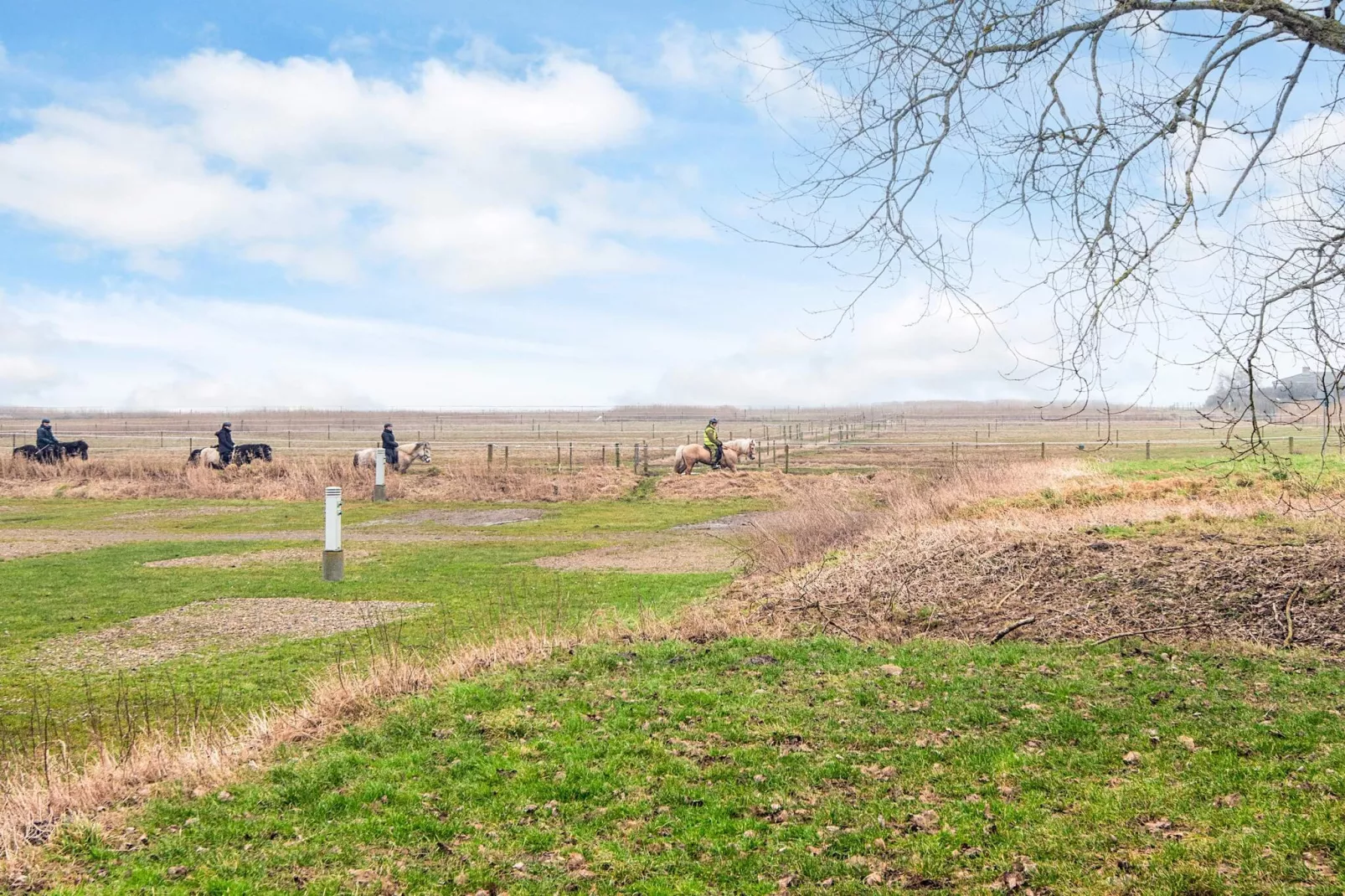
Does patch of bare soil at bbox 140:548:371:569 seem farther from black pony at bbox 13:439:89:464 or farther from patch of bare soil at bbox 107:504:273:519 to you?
black pony at bbox 13:439:89:464

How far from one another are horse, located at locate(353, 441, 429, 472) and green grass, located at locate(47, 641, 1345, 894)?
2510 cm

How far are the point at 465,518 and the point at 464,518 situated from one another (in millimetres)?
22

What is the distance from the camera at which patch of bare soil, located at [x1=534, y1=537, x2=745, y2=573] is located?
55.9 ft

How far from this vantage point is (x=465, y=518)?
87.0ft

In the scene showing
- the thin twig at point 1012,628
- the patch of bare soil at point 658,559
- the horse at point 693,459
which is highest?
the horse at point 693,459

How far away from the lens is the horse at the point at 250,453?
122 ft

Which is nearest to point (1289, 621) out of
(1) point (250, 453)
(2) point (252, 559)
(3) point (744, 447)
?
(2) point (252, 559)

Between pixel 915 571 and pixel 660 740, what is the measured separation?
5.94 meters

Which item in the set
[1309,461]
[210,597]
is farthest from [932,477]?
[210,597]

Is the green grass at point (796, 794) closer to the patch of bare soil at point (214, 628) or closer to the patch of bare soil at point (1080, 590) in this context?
the patch of bare soil at point (1080, 590)

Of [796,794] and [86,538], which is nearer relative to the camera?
[796,794]

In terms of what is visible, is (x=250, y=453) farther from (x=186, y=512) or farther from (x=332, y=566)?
(x=332, y=566)

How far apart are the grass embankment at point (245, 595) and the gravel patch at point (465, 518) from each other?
73cm

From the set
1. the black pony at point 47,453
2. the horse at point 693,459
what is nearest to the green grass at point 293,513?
the horse at point 693,459
